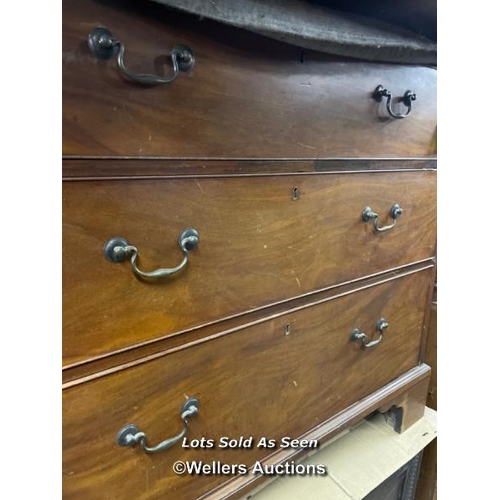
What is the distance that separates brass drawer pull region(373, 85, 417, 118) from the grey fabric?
5 centimetres

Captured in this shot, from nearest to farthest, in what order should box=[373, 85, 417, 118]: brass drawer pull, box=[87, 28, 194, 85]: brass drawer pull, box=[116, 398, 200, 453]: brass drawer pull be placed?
box=[87, 28, 194, 85]: brass drawer pull
box=[116, 398, 200, 453]: brass drawer pull
box=[373, 85, 417, 118]: brass drawer pull

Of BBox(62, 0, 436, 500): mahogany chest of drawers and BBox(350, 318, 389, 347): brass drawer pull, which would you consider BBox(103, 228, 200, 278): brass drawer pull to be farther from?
BBox(350, 318, 389, 347): brass drawer pull

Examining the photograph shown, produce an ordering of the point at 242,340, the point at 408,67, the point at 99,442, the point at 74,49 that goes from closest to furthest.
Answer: the point at 74,49
the point at 99,442
the point at 242,340
the point at 408,67

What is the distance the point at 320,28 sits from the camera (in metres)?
0.52

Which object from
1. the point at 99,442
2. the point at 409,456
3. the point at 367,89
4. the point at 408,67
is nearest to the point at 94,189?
the point at 99,442

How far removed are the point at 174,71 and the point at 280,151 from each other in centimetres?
19

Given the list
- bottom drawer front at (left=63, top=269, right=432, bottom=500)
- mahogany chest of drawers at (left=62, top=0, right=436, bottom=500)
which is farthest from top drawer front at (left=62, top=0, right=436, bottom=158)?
bottom drawer front at (left=63, top=269, right=432, bottom=500)

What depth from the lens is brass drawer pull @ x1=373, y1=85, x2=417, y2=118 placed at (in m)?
0.68

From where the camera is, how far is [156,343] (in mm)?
521

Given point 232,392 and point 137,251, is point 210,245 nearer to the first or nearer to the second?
point 137,251

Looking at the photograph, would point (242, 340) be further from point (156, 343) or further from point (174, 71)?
point (174, 71)

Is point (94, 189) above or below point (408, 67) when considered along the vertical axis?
below

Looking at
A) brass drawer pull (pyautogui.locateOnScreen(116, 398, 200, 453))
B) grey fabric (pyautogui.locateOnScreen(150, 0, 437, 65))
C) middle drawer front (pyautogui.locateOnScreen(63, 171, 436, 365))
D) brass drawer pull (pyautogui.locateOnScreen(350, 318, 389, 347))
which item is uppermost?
grey fabric (pyautogui.locateOnScreen(150, 0, 437, 65))

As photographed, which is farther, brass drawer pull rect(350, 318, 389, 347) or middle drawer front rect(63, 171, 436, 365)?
brass drawer pull rect(350, 318, 389, 347)
